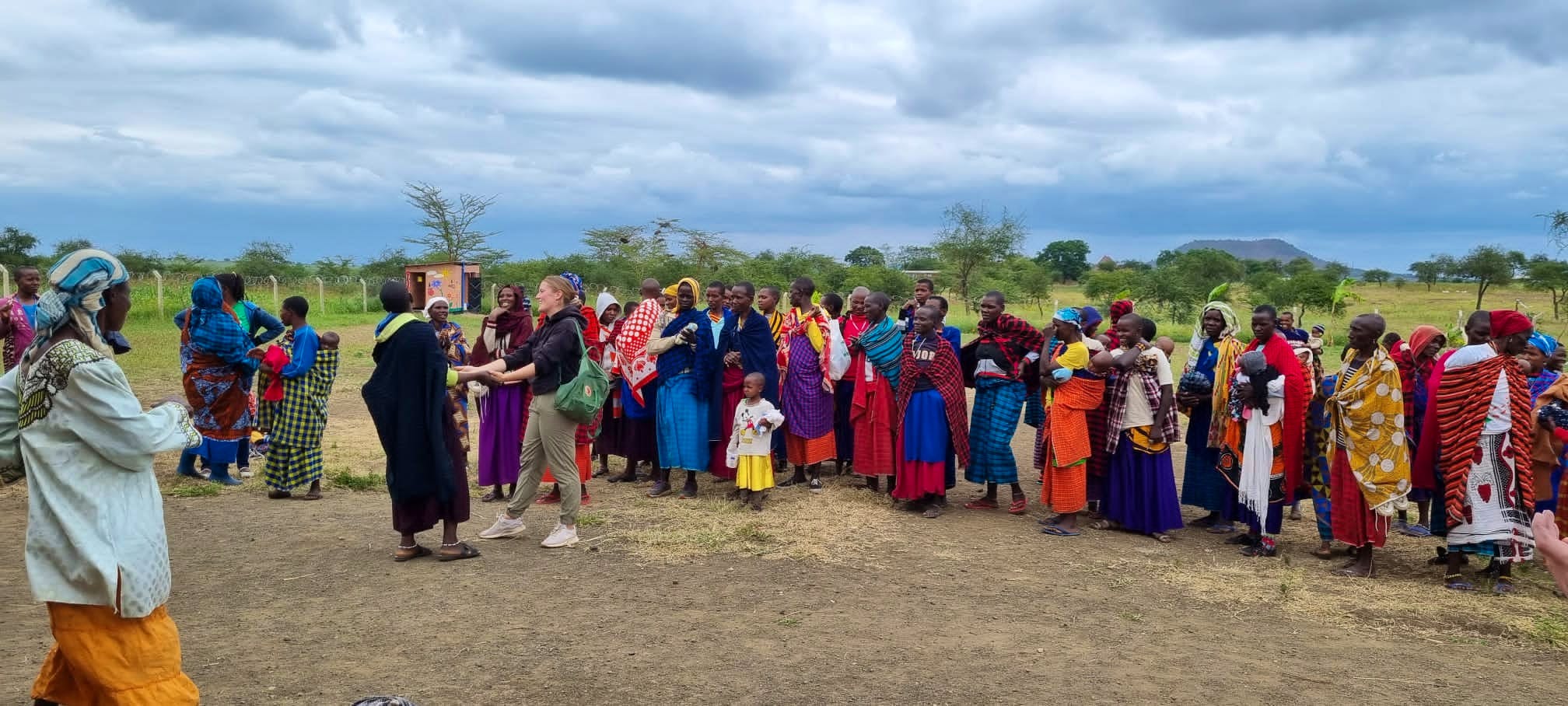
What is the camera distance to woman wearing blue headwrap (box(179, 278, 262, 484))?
26.4 ft

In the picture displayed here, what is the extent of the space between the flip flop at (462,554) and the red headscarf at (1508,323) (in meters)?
6.19

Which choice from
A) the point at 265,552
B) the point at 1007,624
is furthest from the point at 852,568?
the point at 265,552

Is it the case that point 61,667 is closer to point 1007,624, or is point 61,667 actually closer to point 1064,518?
point 1007,624

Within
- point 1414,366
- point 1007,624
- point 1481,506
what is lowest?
point 1007,624

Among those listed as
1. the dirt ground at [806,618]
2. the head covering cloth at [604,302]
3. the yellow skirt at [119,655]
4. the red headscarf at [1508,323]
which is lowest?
the dirt ground at [806,618]

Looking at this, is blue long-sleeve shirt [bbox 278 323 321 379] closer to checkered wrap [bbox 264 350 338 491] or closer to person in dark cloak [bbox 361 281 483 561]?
checkered wrap [bbox 264 350 338 491]

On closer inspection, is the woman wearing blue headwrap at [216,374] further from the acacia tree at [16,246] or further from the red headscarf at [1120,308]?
the acacia tree at [16,246]

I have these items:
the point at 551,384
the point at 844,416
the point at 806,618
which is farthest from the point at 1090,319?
the point at 551,384

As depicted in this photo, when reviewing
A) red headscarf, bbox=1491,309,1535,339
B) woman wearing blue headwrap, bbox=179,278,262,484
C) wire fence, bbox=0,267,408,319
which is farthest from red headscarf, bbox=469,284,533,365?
wire fence, bbox=0,267,408,319

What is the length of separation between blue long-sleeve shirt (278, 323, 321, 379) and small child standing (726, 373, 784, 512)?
3334 millimetres

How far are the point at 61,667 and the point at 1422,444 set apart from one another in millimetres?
7467

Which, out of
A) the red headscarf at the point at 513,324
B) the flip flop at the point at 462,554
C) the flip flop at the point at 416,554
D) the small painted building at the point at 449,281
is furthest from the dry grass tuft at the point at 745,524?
the small painted building at the point at 449,281

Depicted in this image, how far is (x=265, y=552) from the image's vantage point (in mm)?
6504

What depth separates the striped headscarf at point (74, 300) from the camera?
344cm
